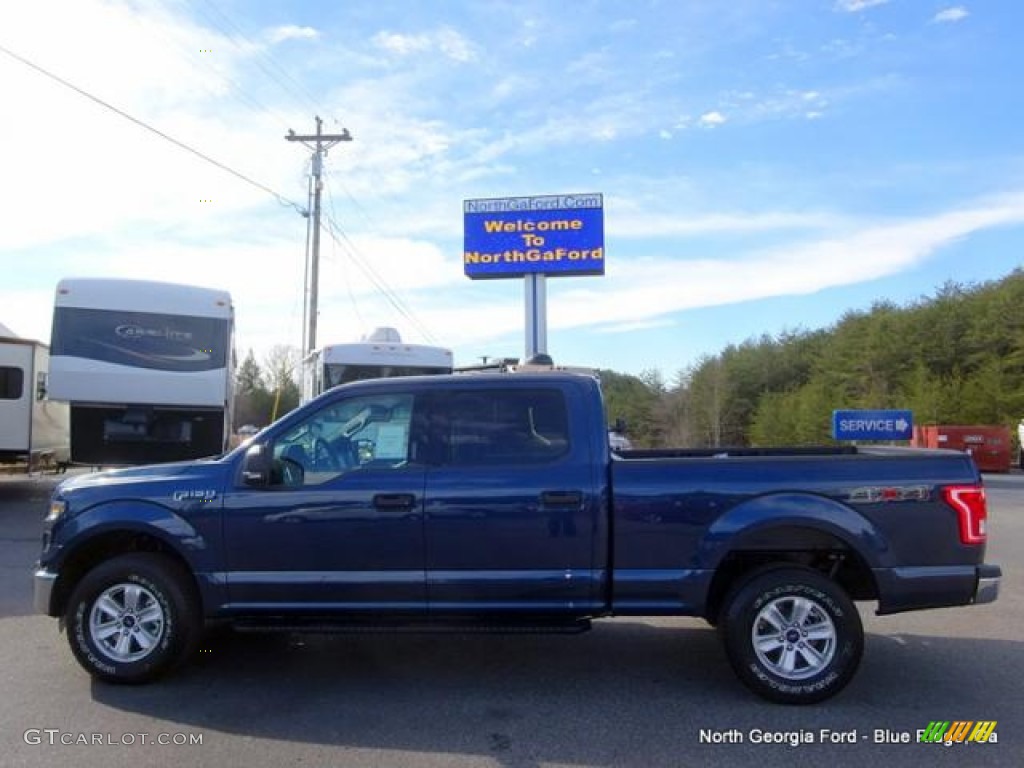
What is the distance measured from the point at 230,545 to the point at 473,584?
4.87 ft

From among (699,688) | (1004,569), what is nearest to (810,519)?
(699,688)

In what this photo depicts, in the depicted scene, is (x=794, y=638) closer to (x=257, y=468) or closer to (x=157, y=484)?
(x=257, y=468)

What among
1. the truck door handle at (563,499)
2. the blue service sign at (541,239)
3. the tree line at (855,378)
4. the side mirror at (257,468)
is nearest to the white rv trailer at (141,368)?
the side mirror at (257,468)

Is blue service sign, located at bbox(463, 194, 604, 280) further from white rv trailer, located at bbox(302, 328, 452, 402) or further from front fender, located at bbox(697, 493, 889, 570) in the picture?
front fender, located at bbox(697, 493, 889, 570)

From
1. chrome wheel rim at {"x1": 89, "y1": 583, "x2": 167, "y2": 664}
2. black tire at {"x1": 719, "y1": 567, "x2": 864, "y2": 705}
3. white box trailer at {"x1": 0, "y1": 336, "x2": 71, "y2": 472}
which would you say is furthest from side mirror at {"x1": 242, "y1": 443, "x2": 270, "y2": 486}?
white box trailer at {"x1": 0, "y1": 336, "x2": 71, "y2": 472}

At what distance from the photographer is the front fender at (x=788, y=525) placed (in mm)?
5262

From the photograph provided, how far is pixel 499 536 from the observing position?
5375mm

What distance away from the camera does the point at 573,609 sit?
5.41 meters

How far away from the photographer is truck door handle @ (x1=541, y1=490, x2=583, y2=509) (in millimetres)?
5363

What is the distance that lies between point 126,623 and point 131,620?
0.03 metres

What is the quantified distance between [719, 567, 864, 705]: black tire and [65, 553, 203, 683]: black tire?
10.7ft

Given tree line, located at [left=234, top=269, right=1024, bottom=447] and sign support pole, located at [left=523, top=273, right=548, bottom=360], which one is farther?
tree line, located at [left=234, top=269, right=1024, bottom=447]

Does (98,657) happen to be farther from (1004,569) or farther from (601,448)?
(1004,569)

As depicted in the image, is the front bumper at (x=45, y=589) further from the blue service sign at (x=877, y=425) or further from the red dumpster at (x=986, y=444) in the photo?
the red dumpster at (x=986, y=444)
